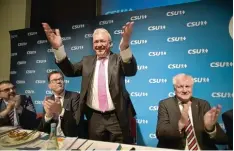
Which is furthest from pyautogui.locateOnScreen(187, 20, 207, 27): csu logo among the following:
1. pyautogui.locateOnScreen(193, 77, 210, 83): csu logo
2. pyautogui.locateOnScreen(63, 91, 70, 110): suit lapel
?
pyautogui.locateOnScreen(63, 91, 70, 110): suit lapel

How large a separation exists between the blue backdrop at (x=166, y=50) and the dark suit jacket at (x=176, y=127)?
8 centimetres

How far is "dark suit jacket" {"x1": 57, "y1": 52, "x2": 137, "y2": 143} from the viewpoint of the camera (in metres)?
2.06

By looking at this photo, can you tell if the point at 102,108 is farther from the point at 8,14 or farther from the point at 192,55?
the point at 8,14

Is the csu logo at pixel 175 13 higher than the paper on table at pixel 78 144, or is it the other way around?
the csu logo at pixel 175 13

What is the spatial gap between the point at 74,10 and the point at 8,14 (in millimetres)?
861

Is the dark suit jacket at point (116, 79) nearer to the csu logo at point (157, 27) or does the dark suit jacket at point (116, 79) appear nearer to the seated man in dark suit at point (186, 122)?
the seated man in dark suit at point (186, 122)

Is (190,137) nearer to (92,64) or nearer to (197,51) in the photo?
(197,51)

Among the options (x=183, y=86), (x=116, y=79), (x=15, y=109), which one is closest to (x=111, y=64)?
(x=116, y=79)

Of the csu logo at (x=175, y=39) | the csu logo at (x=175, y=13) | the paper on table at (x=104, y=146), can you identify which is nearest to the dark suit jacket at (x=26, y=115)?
the paper on table at (x=104, y=146)

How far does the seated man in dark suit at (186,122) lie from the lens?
1804mm

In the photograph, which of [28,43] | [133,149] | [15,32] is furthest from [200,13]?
[15,32]

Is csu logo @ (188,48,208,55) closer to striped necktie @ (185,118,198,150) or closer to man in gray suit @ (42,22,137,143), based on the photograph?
man in gray suit @ (42,22,137,143)

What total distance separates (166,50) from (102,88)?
0.66m

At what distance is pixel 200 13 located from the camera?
2047 millimetres
